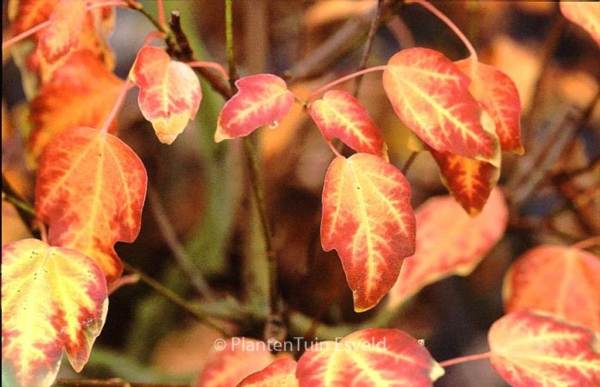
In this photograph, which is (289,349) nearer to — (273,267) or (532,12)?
(273,267)

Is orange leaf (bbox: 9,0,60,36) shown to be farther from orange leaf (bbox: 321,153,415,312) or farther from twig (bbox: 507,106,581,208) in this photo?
twig (bbox: 507,106,581,208)

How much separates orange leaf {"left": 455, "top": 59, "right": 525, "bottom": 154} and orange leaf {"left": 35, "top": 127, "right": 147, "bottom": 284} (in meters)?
0.23

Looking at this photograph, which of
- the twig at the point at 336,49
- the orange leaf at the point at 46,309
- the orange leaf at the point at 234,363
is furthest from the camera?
the twig at the point at 336,49

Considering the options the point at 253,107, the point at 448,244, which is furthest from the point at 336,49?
the point at 253,107

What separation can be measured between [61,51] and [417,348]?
28cm

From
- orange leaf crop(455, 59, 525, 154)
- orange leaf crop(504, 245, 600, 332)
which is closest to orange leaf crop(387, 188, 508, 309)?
orange leaf crop(504, 245, 600, 332)

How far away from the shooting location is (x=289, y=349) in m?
0.56

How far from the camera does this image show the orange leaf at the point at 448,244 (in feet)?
1.86

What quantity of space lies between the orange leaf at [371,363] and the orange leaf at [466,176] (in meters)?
0.11

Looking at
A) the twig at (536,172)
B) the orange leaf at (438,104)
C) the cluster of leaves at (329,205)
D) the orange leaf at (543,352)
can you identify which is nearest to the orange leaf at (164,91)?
the cluster of leaves at (329,205)

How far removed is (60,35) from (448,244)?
1.20 feet

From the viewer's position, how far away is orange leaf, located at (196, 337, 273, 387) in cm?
48

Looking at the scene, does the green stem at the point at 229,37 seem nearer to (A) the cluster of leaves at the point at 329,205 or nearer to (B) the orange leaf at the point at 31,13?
(A) the cluster of leaves at the point at 329,205

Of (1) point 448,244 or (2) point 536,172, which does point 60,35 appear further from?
(2) point 536,172
